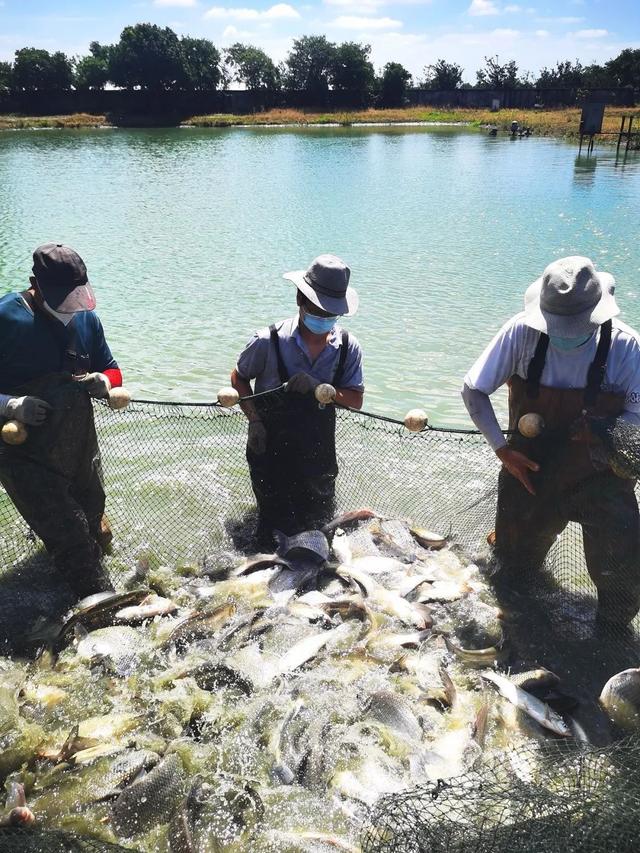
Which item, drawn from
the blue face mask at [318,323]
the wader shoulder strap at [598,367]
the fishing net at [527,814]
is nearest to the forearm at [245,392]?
the blue face mask at [318,323]

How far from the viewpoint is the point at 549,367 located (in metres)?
4.32

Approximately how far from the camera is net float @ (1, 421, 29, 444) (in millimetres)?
4266

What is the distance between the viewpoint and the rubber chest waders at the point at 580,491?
14.1ft

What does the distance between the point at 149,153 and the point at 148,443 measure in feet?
142

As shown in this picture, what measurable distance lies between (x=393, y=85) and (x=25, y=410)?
357ft

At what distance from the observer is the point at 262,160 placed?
1638 inches

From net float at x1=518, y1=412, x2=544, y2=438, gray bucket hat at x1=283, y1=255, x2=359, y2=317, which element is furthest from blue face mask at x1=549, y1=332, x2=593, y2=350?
gray bucket hat at x1=283, y1=255, x2=359, y2=317

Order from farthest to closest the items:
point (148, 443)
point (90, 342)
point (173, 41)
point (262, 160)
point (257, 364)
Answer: point (173, 41) → point (262, 160) → point (148, 443) → point (257, 364) → point (90, 342)

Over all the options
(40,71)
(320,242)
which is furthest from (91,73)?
(320,242)

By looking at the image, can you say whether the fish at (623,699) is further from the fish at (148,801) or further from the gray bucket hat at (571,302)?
the fish at (148,801)

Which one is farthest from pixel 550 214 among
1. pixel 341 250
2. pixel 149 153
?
pixel 149 153

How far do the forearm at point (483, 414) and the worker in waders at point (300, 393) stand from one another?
3.60 ft

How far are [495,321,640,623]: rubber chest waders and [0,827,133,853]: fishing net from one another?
3235 millimetres

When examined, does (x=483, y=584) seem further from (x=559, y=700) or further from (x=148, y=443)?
(x=148, y=443)
